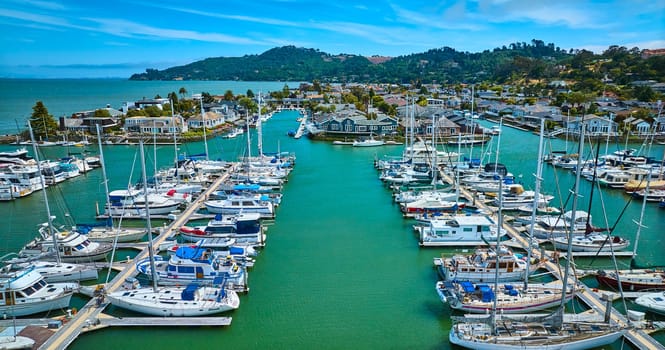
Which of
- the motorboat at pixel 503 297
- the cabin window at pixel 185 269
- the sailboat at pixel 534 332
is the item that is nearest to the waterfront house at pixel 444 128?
the motorboat at pixel 503 297

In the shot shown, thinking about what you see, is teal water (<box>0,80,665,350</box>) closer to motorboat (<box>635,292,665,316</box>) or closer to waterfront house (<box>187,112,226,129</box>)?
motorboat (<box>635,292,665,316</box>)

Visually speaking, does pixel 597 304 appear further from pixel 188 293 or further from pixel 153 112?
pixel 153 112

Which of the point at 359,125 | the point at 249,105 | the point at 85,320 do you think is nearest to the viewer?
the point at 85,320

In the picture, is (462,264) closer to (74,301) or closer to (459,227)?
(459,227)

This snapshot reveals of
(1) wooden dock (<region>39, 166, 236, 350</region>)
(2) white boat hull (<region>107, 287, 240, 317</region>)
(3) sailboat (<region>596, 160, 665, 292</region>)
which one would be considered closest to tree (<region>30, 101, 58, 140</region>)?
(1) wooden dock (<region>39, 166, 236, 350</region>)

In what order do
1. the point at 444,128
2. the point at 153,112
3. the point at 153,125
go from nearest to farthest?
the point at 444,128
the point at 153,125
the point at 153,112

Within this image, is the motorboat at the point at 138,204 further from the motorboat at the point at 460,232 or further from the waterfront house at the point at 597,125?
the waterfront house at the point at 597,125

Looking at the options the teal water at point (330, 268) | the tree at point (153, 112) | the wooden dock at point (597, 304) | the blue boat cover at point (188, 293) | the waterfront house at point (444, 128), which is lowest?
the teal water at point (330, 268)

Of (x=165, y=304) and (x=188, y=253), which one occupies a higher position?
(x=188, y=253)

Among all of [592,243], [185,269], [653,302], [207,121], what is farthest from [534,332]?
[207,121]
